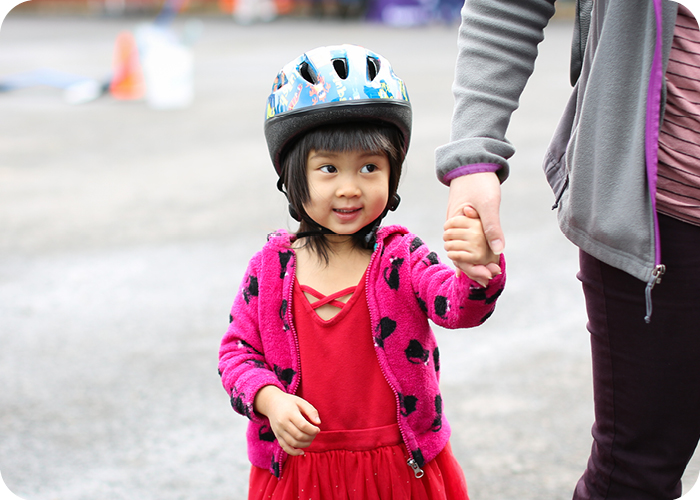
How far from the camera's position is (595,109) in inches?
71.1

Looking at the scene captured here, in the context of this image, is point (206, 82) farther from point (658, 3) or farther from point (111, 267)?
point (658, 3)

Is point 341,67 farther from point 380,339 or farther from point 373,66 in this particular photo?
point 380,339

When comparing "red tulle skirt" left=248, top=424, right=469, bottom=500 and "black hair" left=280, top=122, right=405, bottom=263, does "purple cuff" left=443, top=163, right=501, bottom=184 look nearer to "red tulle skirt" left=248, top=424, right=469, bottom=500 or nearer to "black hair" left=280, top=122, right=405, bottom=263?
"black hair" left=280, top=122, right=405, bottom=263

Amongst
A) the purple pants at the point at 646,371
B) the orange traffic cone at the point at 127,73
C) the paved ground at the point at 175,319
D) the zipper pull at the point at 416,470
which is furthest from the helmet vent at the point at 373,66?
the orange traffic cone at the point at 127,73

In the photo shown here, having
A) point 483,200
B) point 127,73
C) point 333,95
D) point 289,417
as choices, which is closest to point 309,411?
point 289,417

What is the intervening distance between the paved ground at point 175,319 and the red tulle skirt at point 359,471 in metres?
1.10

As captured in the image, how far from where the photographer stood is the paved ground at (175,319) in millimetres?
3326

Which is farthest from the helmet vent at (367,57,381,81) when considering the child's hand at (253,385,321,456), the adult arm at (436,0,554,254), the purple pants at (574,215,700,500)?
the child's hand at (253,385,321,456)

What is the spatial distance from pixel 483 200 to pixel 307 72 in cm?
66

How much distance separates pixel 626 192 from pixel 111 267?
14.3 ft

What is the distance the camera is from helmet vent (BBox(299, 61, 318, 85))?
210cm

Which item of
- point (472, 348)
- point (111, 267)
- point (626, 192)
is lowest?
point (472, 348)

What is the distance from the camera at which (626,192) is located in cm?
176

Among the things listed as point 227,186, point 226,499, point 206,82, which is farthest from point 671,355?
point 206,82
